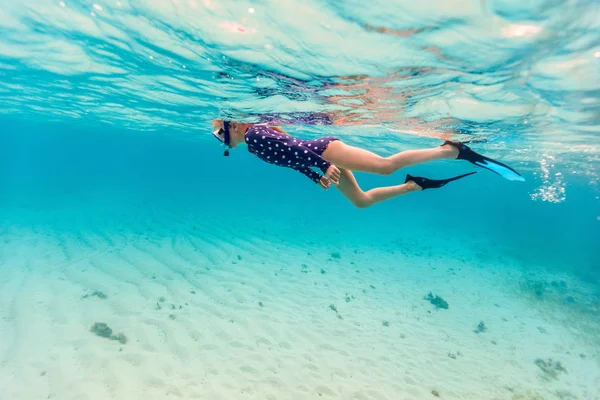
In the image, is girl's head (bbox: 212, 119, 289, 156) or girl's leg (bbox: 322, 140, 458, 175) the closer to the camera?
girl's leg (bbox: 322, 140, 458, 175)

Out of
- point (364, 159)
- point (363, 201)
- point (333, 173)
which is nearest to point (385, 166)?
point (364, 159)

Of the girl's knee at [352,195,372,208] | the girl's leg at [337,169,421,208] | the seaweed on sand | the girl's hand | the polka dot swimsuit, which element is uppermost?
the polka dot swimsuit

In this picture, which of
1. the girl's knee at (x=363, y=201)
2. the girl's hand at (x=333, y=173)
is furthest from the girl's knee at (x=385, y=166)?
the girl's knee at (x=363, y=201)

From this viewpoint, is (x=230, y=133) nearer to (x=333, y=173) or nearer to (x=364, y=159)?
(x=333, y=173)

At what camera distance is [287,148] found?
5.57 meters

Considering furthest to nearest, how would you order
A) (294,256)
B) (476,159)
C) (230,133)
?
(294,256) → (230,133) → (476,159)

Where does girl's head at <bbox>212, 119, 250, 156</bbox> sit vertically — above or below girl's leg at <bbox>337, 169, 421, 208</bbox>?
above

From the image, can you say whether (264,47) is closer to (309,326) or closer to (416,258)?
(309,326)

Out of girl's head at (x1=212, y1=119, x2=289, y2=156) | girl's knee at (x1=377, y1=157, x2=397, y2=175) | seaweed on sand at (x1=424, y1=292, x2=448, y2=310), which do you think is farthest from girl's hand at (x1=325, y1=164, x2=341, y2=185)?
seaweed on sand at (x1=424, y1=292, x2=448, y2=310)

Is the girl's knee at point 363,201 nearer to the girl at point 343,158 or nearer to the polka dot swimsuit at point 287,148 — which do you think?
the girl at point 343,158

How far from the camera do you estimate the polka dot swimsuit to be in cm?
549

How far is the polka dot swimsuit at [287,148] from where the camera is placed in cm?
549

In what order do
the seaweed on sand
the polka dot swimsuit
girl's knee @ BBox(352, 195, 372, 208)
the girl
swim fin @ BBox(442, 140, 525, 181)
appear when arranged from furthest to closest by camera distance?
the seaweed on sand, girl's knee @ BBox(352, 195, 372, 208), swim fin @ BBox(442, 140, 525, 181), the polka dot swimsuit, the girl

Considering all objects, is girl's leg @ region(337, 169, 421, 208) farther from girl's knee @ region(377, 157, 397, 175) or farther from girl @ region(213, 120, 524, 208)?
girl's knee @ region(377, 157, 397, 175)
